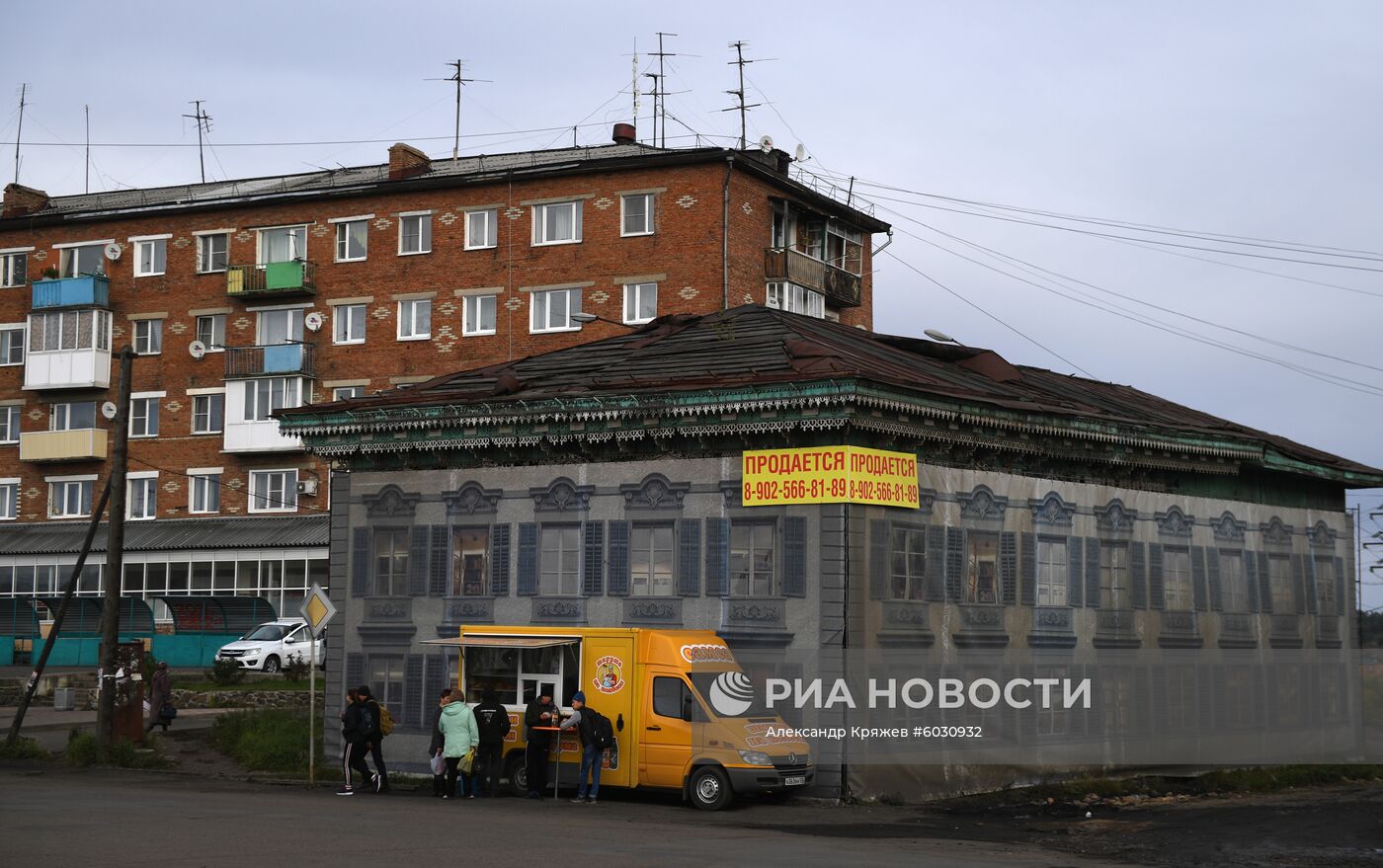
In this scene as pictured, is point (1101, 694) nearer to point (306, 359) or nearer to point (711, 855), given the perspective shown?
point (711, 855)

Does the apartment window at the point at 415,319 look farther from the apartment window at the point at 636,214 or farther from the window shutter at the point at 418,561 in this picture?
the window shutter at the point at 418,561

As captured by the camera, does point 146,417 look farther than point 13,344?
No

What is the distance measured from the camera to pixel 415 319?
59.1 m

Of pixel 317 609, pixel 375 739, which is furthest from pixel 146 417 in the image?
pixel 375 739

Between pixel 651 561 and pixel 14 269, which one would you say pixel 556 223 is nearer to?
pixel 14 269

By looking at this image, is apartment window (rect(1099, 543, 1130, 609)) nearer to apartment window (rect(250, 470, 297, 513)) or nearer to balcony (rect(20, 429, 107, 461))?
apartment window (rect(250, 470, 297, 513))

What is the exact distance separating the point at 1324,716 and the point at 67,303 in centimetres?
4877

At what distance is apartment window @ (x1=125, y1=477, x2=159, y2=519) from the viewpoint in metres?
63.6

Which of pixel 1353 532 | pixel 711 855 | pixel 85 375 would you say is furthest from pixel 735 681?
pixel 85 375

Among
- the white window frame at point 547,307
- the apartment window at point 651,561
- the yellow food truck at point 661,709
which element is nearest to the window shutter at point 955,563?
the yellow food truck at point 661,709

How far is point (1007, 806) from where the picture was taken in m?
25.0

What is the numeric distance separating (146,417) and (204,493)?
4324 mm

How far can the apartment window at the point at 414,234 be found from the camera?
193 ft

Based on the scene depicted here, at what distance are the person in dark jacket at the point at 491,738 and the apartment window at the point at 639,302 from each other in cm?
2980
